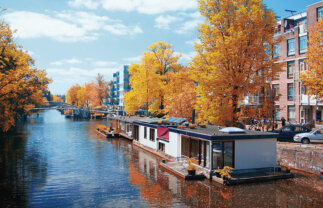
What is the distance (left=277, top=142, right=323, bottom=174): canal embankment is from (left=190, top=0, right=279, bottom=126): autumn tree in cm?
549

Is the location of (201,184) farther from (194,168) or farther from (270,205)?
(270,205)

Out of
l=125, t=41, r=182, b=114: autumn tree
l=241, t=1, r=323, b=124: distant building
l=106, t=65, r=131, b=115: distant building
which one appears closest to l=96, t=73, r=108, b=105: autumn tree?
l=106, t=65, r=131, b=115: distant building

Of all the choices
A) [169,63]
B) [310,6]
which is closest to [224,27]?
[310,6]

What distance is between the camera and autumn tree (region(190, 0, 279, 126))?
84.5 ft

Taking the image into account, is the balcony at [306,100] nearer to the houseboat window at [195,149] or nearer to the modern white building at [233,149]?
the modern white building at [233,149]

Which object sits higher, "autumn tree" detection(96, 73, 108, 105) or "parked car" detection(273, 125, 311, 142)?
"autumn tree" detection(96, 73, 108, 105)

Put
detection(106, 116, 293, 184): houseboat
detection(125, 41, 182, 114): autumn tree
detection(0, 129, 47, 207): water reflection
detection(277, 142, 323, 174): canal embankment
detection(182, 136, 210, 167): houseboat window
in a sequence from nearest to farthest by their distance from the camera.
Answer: detection(0, 129, 47, 207): water reflection
detection(106, 116, 293, 184): houseboat
detection(182, 136, 210, 167): houseboat window
detection(277, 142, 323, 174): canal embankment
detection(125, 41, 182, 114): autumn tree

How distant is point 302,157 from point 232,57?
10787 millimetres

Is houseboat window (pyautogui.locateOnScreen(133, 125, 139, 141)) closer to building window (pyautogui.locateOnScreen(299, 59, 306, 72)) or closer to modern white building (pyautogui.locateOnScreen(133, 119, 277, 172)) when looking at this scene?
modern white building (pyautogui.locateOnScreen(133, 119, 277, 172))

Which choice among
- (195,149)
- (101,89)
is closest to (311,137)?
(195,149)

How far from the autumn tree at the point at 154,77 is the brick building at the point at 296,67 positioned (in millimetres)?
20518

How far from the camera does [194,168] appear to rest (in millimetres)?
22797

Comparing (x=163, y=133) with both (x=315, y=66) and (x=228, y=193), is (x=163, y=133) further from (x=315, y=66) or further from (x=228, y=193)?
(x=315, y=66)

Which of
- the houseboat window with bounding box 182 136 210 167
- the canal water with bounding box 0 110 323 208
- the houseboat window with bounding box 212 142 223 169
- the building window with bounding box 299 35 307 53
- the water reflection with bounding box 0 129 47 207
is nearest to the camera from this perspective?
the canal water with bounding box 0 110 323 208
